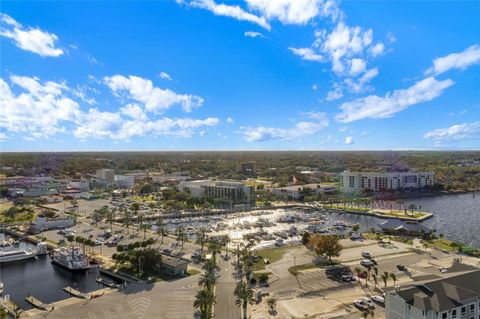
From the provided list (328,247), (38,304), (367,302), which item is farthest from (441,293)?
(38,304)

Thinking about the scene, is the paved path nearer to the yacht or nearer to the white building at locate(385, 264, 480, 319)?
the yacht

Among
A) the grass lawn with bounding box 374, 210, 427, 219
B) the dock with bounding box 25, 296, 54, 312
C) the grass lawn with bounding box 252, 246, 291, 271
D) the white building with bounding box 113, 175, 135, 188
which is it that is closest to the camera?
the dock with bounding box 25, 296, 54, 312

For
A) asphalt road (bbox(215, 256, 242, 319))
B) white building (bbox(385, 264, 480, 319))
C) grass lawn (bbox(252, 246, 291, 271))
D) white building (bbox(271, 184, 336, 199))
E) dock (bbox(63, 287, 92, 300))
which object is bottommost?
dock (bbox(63, 287, 92, 300))

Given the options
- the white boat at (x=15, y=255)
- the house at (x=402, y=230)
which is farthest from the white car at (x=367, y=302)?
the white boat at (x=15, y=255)

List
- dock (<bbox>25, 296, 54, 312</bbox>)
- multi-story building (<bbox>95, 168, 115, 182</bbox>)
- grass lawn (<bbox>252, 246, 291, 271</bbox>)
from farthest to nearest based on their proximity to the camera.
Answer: multi-story building (<bbox>95, 168, 115, 182</bbox>), grass lawn (<bbox>252, 246, 291, 271</bbox>), dock (<bbox>25, 296, 54, 312</bbox>)

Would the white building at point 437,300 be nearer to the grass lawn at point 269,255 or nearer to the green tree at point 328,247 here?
the green tree at point 328,247

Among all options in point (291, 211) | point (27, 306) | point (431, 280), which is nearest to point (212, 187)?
point (291, 211)

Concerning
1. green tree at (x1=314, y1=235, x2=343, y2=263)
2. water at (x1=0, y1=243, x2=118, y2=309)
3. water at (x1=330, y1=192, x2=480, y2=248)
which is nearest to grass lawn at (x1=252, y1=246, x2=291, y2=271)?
green tree at (x1=314, y1=235, x2=343, y2=263)
